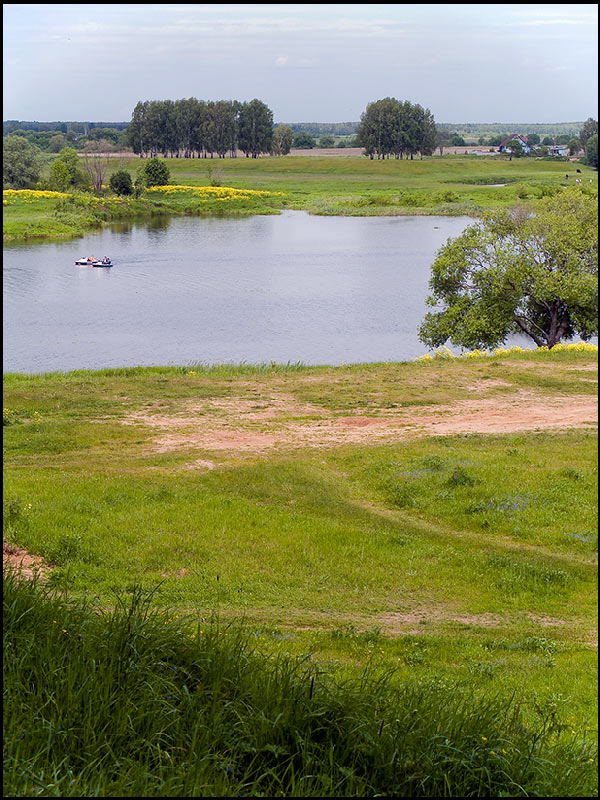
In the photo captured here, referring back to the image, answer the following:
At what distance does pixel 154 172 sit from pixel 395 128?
3511cm

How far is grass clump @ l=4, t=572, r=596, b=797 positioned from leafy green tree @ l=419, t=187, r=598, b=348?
21.0 m

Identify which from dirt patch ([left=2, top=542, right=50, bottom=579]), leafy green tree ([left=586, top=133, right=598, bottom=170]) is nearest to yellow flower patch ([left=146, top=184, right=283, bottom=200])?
dirt patch ([left=2, top=542, right=50, bottom=579])

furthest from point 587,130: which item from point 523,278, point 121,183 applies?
point 121,183

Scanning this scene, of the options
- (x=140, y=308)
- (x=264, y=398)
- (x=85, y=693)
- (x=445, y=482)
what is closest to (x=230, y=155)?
(x=140, y=308)

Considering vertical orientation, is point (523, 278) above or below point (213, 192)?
below

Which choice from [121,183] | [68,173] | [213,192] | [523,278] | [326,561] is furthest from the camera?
[213,192]

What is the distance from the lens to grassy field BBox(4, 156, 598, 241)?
57.7 meters

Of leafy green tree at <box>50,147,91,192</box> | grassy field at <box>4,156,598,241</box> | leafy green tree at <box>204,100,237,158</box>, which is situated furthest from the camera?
leafy green tree at <box>50,147,91,192</box>

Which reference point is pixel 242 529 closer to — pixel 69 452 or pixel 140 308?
pixel 69 452

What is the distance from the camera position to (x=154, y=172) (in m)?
71.0

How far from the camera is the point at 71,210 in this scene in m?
64.0

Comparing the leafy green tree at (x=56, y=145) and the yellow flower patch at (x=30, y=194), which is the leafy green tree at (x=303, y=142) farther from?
the yellow flower patch at (x=30, y=194)

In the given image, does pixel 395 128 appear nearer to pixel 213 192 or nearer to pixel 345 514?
pixel 345 514

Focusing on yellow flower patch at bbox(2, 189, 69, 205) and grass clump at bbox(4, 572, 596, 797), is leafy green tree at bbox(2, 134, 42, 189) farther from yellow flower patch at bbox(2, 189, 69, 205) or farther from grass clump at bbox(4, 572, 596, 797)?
grass clump at bbox(4, 572, 596, 797)
